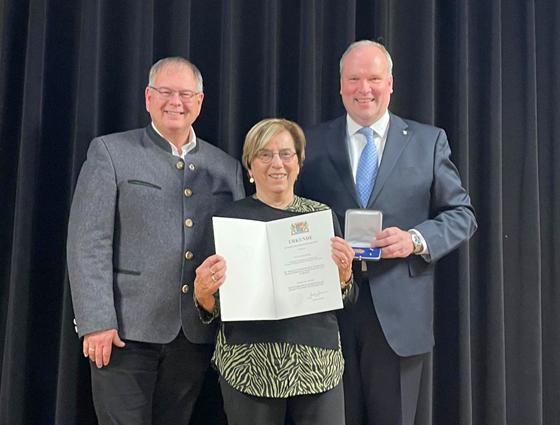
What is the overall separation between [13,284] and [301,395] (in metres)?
1.18

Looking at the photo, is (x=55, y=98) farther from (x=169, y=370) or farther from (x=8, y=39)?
(x=169, y=370)

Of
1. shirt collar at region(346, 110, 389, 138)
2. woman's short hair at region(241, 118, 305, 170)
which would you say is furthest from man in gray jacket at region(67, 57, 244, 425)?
shirt collar at region(346, 110, 389, 138)

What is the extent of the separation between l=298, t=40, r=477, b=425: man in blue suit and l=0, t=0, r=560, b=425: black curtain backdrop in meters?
0.43

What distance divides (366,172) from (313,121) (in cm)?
56

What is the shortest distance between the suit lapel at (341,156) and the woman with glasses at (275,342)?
24cm

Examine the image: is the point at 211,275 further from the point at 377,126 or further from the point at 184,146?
the point at 377,126

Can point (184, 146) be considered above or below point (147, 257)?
above

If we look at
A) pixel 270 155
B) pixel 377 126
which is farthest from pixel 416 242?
pixel 270 155

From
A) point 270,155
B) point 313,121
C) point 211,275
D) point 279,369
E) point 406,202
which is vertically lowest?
point 279,369

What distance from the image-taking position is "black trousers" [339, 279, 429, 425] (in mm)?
1991

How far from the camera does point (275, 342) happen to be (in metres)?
1.72

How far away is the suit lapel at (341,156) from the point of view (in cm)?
204

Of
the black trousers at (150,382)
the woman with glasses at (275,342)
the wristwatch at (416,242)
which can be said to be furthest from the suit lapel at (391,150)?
the black trousers at (150,382)

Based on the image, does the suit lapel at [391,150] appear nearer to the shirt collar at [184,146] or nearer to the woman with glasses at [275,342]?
the woman with glasses at [275,342]
